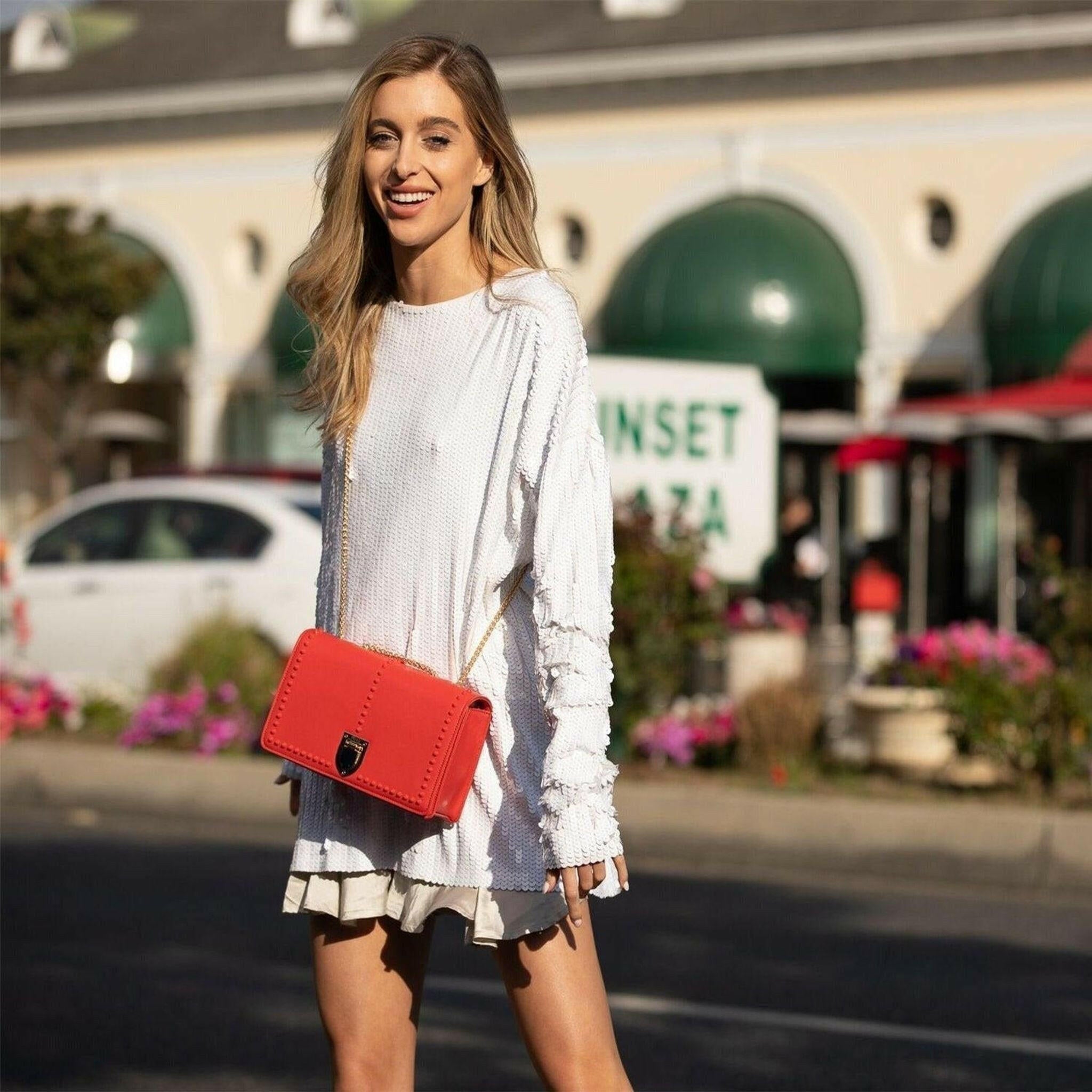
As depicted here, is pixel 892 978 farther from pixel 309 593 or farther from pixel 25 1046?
pixel 309 593

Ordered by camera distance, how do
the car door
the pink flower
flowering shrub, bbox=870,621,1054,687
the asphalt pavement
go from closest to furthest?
the asphalt pavement
flowering shrub, bbox=870,621,1054,687
the pink flower
the car door

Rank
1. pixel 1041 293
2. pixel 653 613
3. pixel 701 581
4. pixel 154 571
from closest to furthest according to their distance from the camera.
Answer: pixel 653 613 < pixel 701 581 < pixel 154 571 < pixel 1041 293

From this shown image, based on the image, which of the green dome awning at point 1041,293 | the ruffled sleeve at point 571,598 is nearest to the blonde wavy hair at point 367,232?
the ruffled sleeve at point 571,598

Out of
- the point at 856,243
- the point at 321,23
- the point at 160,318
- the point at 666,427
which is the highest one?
the point at 321,23

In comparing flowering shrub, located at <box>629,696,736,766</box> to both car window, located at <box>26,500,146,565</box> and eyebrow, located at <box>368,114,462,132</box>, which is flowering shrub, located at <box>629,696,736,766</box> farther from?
eyebrow, located at <box>368,114,462,132</box>

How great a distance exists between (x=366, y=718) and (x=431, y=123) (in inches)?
36.1

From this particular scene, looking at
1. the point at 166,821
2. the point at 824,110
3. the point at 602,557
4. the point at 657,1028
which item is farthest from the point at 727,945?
the point at 824,110

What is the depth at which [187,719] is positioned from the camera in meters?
13.1

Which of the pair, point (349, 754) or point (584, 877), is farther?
point (349, 754)

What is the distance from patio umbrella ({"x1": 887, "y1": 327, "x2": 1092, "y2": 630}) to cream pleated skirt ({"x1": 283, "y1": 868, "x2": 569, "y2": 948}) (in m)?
16.6

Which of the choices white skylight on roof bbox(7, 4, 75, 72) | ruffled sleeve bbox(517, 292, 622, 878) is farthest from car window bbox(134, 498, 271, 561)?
white skylight on roof bbox(7, 4, 75, 72)

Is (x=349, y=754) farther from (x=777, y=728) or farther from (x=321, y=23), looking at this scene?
(x=321, y=23)

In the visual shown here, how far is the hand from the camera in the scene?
3.28 meters

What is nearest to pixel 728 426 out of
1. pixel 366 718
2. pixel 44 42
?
pixel 366 718
